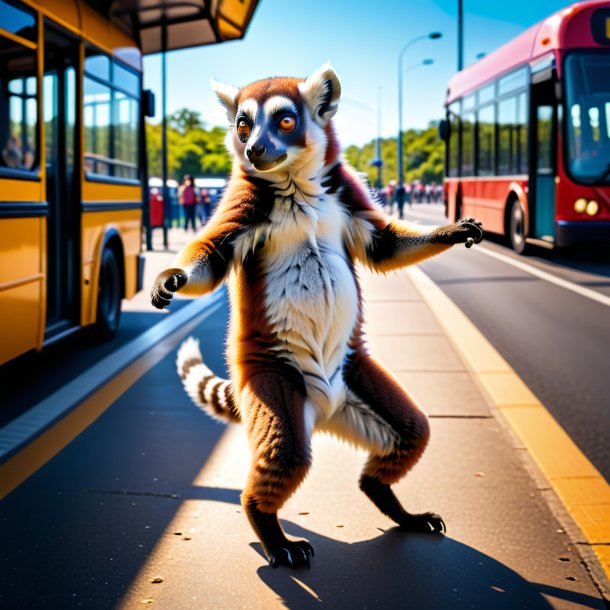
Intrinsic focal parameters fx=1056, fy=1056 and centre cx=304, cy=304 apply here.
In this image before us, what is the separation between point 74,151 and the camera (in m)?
8.91

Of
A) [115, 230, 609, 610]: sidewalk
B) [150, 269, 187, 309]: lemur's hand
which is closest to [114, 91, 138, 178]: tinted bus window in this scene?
[115, 230, 609, 610]: sidewalk

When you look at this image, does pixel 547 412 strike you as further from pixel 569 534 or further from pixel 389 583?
pixel 389 583

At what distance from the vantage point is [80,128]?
8891mm

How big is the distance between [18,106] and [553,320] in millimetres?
6198

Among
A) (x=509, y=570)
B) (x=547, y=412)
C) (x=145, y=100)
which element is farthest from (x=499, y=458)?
(x=145, y=100)

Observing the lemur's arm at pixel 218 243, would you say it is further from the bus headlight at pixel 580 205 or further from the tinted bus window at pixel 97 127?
the bus headlight at pixel 580 205

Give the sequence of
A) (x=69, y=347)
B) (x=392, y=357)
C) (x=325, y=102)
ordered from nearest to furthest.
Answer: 1. (x=325, y=102)
2. (x=392, y=357)
3. (x=69, y=347)

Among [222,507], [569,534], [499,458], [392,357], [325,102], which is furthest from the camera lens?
[392,357]

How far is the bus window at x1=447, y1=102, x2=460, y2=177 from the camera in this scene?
2547 cm

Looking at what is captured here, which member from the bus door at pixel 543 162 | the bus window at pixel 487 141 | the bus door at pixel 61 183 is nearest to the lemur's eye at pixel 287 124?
the bus door at pixel 61 183

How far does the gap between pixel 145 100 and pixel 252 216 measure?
27.7 feet

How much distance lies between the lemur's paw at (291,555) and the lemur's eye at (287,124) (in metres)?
1.49

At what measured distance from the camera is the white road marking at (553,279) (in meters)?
13.0

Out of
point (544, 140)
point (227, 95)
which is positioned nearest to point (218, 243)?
point (227, 95)
